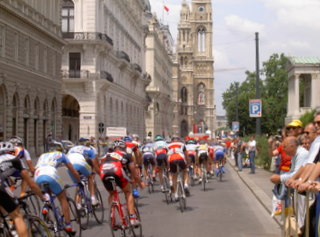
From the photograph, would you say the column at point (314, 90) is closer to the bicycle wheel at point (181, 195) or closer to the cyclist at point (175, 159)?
the cyclist at point (175, 159)

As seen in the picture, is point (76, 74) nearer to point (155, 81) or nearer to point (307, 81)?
point (307, 81)

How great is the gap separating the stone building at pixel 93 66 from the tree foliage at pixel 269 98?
77.1 feet

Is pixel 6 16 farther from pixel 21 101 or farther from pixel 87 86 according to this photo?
pixel 87 86

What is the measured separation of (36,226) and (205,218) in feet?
20.8

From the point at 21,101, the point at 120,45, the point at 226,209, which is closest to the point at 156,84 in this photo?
the point at 120,45

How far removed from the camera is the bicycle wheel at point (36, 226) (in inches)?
330

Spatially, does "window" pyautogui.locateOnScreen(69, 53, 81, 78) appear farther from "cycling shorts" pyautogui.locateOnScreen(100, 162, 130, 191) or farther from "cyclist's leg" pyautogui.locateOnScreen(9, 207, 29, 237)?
"cyclist's leg" pyautogui.locateOnScreen(9, 207, 29, 237)

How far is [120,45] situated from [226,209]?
187ft

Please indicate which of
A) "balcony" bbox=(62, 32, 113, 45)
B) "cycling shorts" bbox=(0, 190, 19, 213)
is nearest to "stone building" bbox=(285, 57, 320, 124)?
"balcony" bbox=(62, 32, 113, 45)

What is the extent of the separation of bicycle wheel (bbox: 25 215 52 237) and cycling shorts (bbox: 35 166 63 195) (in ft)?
5.97

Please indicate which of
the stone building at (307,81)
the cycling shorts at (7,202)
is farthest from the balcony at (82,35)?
the cycling shorts at (7,202)

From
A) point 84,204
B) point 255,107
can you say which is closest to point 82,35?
point 255,107

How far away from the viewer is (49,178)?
10.3 meters

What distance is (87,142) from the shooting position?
14430mm
